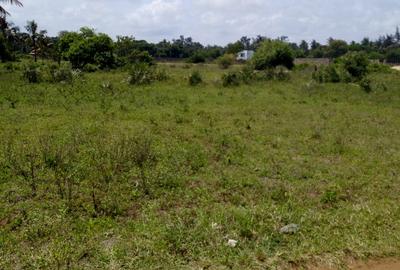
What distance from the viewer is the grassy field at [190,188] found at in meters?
4.66

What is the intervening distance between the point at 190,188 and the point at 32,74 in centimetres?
1558

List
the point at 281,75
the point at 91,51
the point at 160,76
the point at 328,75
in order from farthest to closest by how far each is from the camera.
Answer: the point at 91,51 < the point at 281,75 < the point at 328,75 < the point at 160,76

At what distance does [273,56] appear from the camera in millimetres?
34750

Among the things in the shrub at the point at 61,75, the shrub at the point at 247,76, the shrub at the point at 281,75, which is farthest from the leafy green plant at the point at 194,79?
the shrub at the point at 61,75

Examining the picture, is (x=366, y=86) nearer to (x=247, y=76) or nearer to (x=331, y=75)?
(x=331, y=75)

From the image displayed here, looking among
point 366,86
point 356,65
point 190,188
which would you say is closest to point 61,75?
point 366,86

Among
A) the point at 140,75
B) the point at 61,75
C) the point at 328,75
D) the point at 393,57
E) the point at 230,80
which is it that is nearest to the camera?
the point at 61,75

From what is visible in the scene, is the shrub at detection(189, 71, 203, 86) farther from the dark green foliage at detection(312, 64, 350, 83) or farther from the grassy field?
the grassy field

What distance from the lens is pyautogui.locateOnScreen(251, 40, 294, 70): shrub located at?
114ft

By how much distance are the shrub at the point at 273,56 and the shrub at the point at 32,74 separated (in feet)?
61.2

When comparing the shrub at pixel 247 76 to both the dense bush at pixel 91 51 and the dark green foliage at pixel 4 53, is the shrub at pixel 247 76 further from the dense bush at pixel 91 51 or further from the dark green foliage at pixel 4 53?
the dark green foliage at pixel 4 53

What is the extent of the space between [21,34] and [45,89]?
29518 mm

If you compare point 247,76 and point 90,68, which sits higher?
point 90,68

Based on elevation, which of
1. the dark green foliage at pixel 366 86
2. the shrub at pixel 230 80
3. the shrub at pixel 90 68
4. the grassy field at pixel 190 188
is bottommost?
the grassy field at pixel 190 188
